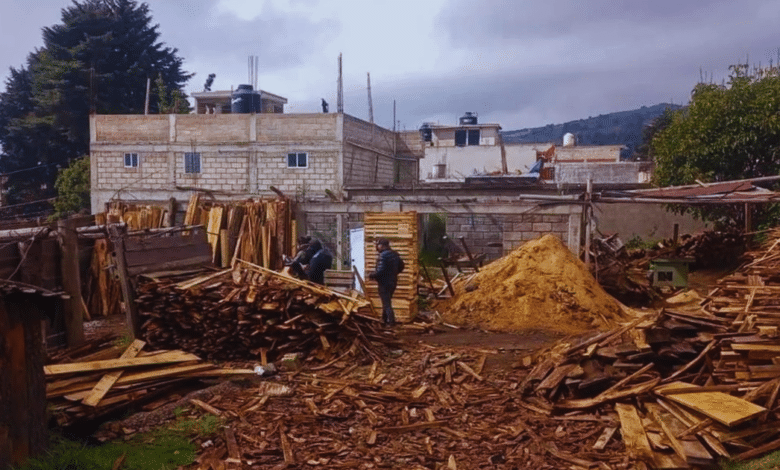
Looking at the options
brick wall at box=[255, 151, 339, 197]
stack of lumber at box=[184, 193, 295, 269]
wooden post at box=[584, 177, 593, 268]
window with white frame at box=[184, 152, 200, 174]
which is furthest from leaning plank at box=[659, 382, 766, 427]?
window with white frame at box=[184, 152, 200, 174]

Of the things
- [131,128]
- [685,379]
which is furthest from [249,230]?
[131,128]

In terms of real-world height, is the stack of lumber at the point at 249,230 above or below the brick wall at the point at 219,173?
below

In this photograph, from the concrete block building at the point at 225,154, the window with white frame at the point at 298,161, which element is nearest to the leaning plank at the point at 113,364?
the concrete block building at the point at 225,154

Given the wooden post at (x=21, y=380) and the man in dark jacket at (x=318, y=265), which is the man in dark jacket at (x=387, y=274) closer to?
the man in dark jacket at (x=318, y=265)

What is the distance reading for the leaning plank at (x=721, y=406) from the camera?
6719 millimetres

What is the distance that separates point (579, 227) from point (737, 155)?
6.63m

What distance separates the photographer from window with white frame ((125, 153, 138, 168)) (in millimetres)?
32031

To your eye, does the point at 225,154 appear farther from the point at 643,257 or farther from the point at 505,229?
the point at 643,257

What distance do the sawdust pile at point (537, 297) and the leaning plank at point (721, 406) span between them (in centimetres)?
561

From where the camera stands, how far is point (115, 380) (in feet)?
26.8

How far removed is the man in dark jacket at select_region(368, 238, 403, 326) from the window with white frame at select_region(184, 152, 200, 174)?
816 inches

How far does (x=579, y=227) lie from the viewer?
54.9ft

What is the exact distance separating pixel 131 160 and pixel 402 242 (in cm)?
2240

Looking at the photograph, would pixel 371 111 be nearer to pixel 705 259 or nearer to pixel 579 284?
pixel 705 259
